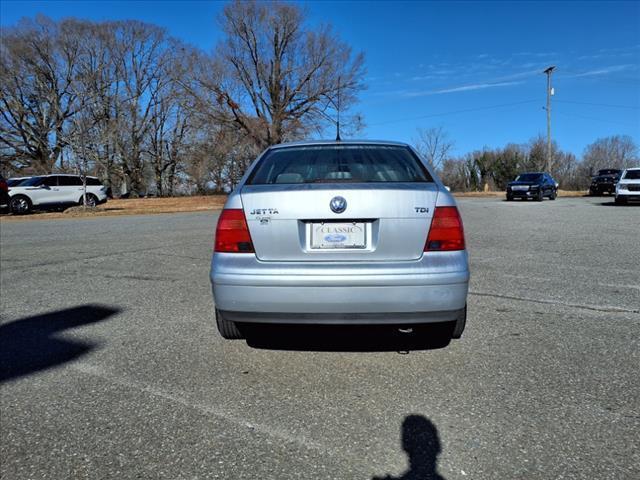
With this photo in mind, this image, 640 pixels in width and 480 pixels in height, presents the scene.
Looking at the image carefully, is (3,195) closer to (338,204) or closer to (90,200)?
(90,200)

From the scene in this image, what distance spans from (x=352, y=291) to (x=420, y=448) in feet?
3.05

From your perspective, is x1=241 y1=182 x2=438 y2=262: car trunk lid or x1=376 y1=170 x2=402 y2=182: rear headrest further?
x1=376 y1=170 x2=402 y2=182: rear headrest

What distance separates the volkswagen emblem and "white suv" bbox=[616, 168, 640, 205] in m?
21.8

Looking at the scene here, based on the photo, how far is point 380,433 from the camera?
2492mm

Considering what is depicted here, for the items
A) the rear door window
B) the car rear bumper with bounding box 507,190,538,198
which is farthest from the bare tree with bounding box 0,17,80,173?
the car rear bumper with bounding box 507,190,538,198

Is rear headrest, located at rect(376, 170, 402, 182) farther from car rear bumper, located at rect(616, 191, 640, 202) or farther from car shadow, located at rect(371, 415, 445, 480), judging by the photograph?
car rear bumper, located at rect(616, 191, 640, 202)

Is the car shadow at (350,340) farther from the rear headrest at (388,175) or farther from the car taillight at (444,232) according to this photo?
the rear headrest at (388,175)

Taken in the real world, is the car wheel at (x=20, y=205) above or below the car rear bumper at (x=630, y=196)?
above

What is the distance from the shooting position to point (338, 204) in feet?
9.70

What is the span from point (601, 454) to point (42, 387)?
10.6 feet

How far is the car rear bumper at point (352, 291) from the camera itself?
2.88 metres

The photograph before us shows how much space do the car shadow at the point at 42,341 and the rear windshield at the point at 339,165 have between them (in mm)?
1991

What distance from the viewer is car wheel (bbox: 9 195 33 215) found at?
70.8 ft

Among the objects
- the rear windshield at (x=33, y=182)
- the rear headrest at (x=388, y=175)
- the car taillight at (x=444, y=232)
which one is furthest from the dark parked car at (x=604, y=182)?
the car taillight at (x=444, y=232)
